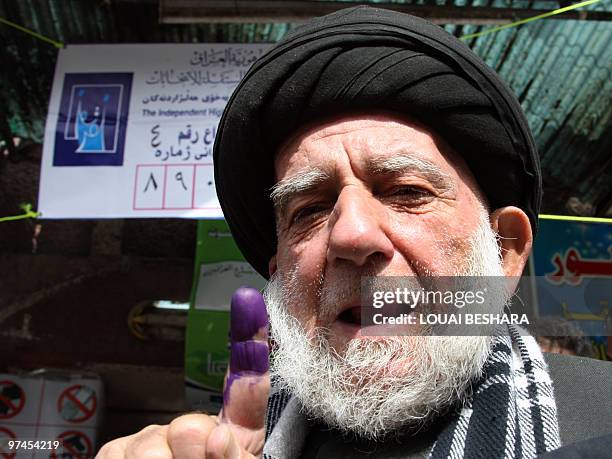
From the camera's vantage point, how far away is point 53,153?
2.40m

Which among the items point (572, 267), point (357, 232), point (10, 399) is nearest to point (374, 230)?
point (357, 232)

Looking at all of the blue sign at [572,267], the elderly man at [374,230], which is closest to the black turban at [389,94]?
the elderly man at [374,230]

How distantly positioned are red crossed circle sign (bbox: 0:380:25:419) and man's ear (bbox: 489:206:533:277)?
2476mm

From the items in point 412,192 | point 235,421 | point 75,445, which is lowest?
point 75,445

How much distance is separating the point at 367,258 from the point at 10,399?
2.49m

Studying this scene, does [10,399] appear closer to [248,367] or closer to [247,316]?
Answer: [247,316]

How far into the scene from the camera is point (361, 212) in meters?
1.03

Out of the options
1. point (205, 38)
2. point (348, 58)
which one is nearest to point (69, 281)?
point (205, 38)

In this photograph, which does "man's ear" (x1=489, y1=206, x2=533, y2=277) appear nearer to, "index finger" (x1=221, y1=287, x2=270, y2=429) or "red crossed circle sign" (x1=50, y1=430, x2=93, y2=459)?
"index finger" (x1=221, y1=287, x2=270, y2=429)

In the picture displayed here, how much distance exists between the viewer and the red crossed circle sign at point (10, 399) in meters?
2.71

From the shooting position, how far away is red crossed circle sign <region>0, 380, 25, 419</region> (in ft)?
8.89

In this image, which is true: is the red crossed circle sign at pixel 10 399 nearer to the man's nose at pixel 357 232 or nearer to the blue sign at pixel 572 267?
the man's nose at pixel 357 232

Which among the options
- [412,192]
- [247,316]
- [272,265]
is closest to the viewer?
[412,192]

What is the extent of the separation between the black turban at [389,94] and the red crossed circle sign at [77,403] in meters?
2.02
